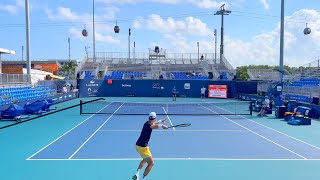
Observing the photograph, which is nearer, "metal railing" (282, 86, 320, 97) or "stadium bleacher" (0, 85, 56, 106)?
"stadium bleacher" (0, 85, 56, 106)

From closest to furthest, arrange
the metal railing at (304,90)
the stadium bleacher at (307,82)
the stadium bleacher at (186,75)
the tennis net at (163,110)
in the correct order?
the tennis net at (163,110), the metal railing at (304,90), the stadium bleacher at (307,82), the stadium bleacher at (186,75)

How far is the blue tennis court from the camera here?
10.5 meters

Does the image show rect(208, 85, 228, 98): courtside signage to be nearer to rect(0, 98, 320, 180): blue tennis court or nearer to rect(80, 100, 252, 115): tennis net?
rect(80, 100, 252, 115): tennis net

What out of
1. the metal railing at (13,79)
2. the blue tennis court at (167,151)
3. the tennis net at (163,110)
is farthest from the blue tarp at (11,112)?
the metal railing at (13,79)

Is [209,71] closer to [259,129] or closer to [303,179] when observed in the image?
[259,129]

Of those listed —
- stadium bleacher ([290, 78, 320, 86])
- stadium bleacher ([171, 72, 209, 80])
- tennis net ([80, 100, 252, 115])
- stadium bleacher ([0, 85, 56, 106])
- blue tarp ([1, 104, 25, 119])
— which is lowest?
tennis net ([80, 100, 252, 115])

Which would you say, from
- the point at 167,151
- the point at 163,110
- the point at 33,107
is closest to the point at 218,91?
the point at 163,110

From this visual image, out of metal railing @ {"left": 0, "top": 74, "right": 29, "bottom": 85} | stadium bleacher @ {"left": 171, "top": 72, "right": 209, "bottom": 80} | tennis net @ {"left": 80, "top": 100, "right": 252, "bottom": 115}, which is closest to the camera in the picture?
tennis net @ {"left": 80, "top": 100, "right": 252, "bottom": 115}

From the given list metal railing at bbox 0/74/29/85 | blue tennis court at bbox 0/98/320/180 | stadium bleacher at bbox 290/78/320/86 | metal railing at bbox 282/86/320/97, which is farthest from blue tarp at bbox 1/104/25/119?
stadium bleacher at bbox 290/78/320/86

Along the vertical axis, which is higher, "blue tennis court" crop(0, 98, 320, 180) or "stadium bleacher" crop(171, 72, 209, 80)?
"stadium bleacher" crop(171, 72, 209, 80)

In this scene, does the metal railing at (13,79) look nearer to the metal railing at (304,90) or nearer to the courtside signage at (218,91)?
the courtside signage at (218,91)

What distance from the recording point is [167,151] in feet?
43.8

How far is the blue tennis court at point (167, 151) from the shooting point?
1048 centimetres

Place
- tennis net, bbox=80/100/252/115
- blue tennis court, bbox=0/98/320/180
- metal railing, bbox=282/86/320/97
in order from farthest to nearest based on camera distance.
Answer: metal railing, bbox=282/86/320/97 < tennis net, bbox=80/100/252/115 < blue tennis court, bbox=0/98/320/180
